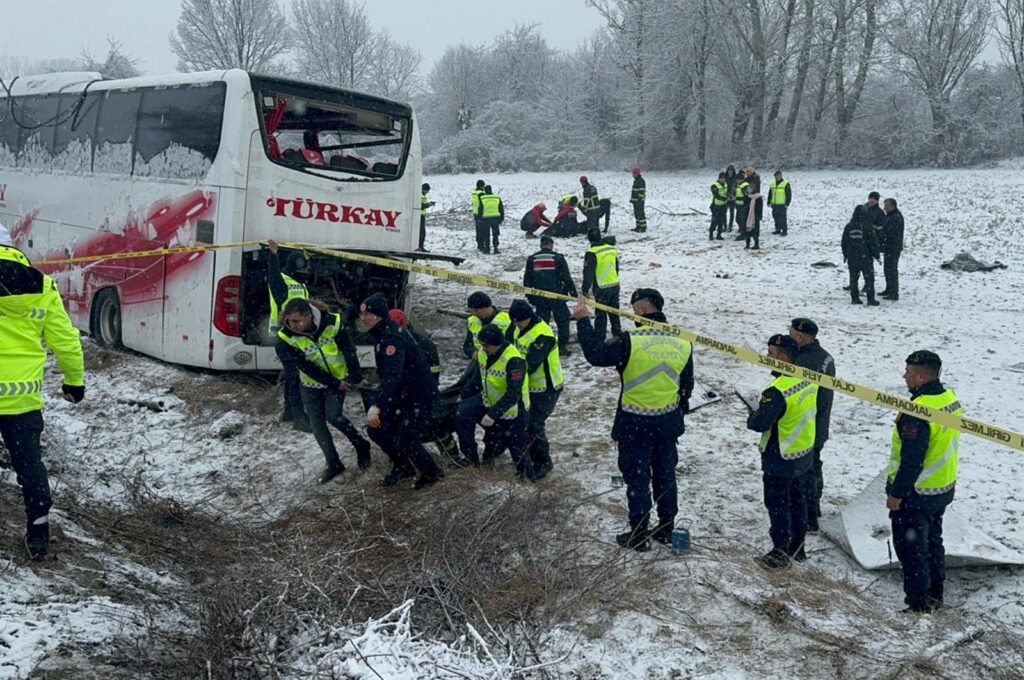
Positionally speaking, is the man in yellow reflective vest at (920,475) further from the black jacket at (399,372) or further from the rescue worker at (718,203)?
the rescue worker at (718,203)

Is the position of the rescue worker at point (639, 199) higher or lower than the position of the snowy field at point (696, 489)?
higher

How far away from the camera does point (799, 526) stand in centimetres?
587

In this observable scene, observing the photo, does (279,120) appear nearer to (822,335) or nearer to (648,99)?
(822,335)

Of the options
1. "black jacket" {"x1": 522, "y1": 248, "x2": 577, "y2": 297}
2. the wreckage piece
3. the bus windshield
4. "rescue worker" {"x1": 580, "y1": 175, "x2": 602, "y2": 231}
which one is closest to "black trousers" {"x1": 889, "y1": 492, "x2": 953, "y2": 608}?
the wreckage piece

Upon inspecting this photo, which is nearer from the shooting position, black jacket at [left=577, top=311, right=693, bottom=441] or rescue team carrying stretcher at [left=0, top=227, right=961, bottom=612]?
rescue team carrying stretcher at [left=0, top=227, right=961, bottom=612]

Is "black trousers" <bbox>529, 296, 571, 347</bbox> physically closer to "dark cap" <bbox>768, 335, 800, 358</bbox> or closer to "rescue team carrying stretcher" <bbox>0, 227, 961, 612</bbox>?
"rescue team carrying stretcher" <bbox>0, 227, 961, 612</bbox>

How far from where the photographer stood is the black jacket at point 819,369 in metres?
6.01

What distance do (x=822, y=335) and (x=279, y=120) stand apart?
7.62m

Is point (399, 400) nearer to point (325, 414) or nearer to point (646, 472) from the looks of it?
point (325, 414)

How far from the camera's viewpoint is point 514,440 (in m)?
6.76

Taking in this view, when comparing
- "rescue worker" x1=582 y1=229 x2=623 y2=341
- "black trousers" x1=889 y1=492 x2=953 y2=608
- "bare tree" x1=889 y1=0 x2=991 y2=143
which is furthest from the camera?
"bare tree" x1=889 y1=0 x2=991 y2=143

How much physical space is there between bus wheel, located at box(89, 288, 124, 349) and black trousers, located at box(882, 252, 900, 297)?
11277 mm

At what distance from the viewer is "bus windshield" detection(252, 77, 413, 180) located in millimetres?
8688

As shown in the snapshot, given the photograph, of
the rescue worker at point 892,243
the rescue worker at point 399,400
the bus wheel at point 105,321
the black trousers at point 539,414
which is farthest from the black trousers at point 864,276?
the bus wheel at point 105,321
